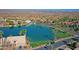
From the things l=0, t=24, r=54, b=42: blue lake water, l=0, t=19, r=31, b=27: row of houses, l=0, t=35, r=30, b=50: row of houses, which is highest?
l=0, t=19, r=31, b=27: row of houses

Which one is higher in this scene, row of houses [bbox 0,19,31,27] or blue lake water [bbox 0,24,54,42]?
row of houses [bbox 0,19,31,27]

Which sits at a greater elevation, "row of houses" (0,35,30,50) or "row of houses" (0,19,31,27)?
"row of houses" (0,19,31,27)

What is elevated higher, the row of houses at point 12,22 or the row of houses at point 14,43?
the row of houses at point 12,22

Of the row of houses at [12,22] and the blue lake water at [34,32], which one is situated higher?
the row of houses at [12,22]

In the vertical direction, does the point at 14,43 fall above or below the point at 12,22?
below

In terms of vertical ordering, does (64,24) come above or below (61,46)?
above

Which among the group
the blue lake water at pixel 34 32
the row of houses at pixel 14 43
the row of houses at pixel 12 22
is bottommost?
the row of houses at pixel 14 43
